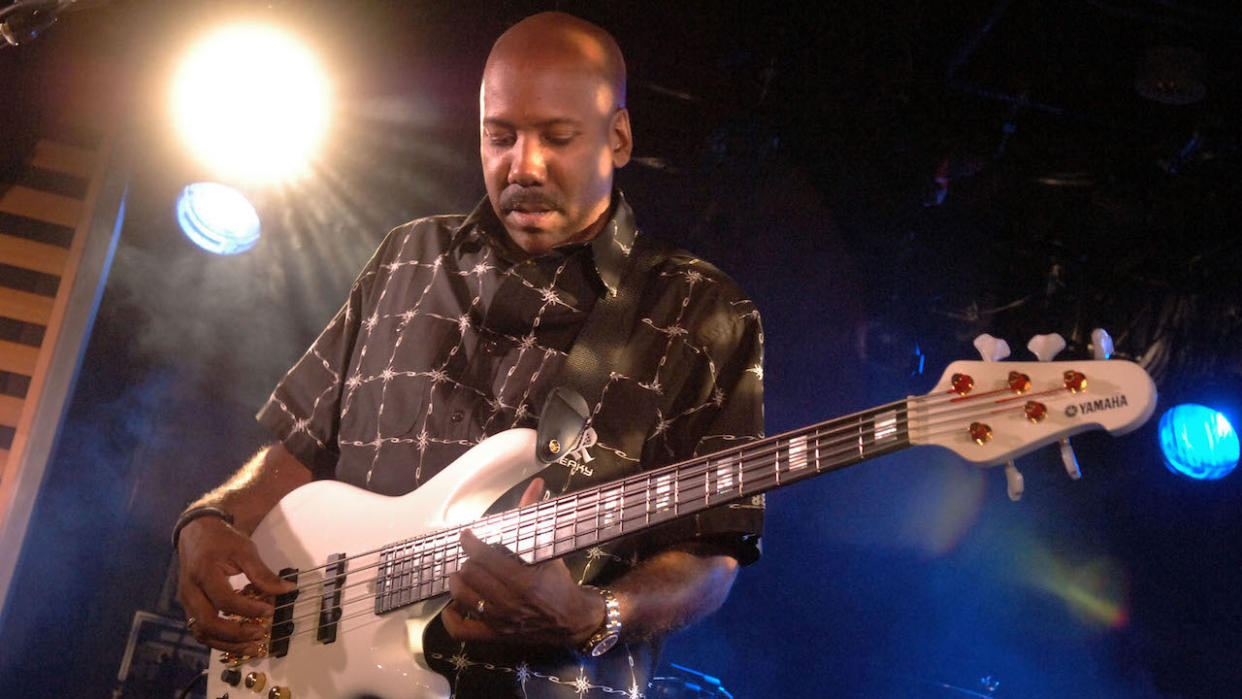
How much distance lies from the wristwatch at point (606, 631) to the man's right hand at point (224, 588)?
800 mm

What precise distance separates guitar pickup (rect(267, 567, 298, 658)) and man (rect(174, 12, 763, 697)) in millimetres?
35

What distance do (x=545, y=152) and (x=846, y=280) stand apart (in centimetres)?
345

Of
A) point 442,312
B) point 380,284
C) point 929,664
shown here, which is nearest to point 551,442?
point 442,312

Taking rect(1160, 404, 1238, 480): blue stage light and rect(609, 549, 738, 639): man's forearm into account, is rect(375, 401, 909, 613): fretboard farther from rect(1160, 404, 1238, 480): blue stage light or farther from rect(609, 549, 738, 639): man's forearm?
rect(1160, 404, 1238, 480): blue stage light

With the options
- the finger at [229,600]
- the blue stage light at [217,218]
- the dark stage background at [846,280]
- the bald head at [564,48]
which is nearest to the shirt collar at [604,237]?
the bald head at [564,48]

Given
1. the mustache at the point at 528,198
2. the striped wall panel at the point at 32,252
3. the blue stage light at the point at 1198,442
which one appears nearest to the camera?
the mustache at the point at 528,198

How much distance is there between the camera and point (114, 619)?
5.02 metres

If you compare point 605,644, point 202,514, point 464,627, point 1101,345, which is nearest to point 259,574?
point 202,514

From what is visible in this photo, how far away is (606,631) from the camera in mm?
2127

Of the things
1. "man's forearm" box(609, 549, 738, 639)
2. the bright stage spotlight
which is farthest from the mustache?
the bright stage spotlight

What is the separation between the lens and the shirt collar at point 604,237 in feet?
8.98

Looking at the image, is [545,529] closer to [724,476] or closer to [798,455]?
[724,476]

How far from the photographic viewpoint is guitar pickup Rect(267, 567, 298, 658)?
2395 mm

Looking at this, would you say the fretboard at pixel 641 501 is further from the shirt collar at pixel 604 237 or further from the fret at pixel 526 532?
the shirt collar at pixel 604 237
